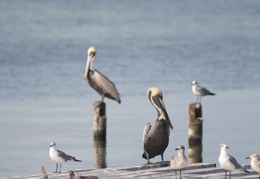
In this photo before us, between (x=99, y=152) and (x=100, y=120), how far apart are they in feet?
2.16

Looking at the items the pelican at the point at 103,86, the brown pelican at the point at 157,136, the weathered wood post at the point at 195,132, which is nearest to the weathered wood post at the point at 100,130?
the pelican at the point at 103,86

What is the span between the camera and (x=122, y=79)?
114ft

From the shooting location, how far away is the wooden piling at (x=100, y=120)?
21969 mm

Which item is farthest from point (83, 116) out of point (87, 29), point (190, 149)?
point (87, 29)

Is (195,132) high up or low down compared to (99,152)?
up

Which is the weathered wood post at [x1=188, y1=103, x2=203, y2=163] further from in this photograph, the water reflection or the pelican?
the pelican

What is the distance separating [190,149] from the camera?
72.3 feet

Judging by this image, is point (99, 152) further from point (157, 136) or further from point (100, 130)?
point (157, 136)

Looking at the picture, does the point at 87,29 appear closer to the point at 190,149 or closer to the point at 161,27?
the point at 161,27

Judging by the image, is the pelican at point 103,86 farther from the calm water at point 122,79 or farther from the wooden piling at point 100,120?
the wooden piling at point 100,120

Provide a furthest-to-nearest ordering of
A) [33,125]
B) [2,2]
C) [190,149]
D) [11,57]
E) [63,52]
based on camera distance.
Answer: [2,2], [63,52], [11,57], [33,125], [190,149]

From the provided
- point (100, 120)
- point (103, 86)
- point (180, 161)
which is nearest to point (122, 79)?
point (103, 86)

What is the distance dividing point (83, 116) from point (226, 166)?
11.2m

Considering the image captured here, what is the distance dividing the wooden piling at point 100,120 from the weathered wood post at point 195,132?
1.76m
